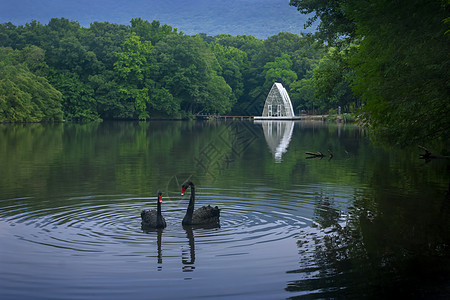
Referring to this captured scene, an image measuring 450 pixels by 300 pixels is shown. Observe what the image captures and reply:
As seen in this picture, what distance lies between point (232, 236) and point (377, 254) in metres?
3.44

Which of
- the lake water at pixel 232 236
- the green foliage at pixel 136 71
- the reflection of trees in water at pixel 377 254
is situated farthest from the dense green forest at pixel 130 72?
the reflection of trees in water at pixel 377 254

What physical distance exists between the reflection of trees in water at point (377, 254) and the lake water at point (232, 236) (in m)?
0.02

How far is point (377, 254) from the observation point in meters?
10.6

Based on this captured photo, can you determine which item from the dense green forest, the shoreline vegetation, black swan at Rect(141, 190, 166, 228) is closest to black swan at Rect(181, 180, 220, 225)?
black swan at Rect(141, 190, 166, 228)

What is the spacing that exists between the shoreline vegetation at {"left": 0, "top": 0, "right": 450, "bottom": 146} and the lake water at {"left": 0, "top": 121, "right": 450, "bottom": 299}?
14.4 ft

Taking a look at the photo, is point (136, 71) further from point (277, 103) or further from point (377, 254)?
point (377, 254)

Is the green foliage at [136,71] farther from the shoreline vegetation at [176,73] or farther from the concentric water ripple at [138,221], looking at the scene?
the concentric water ripple at [138,221]

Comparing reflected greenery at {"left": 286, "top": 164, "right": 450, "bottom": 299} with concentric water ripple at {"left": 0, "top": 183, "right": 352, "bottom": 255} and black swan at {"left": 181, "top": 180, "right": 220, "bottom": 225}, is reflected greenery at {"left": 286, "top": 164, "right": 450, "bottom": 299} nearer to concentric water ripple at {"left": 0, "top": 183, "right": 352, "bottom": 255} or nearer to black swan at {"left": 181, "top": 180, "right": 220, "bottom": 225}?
concentric water ripple at {"left": 0, "top": 183, "right": 352, "bottom": 255}

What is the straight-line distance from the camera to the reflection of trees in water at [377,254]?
8.69 meters

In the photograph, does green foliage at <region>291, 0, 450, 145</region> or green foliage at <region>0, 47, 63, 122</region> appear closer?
green foliage at <region>291, 0, 450, 145</region>

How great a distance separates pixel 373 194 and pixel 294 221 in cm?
558

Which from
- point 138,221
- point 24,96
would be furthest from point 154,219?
point 24,96

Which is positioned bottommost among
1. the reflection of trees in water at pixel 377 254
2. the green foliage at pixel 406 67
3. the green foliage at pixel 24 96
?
the reflection of trees in water at pixel 377 254

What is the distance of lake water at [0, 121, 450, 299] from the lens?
8.95 metres
